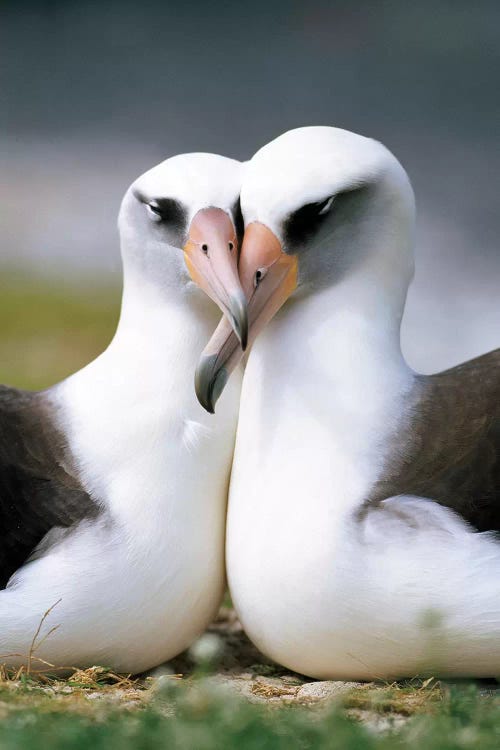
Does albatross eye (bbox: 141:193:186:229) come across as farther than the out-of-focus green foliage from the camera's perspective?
No

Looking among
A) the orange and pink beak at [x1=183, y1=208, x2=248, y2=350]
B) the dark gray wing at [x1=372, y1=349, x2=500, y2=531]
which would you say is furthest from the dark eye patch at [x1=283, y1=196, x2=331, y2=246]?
the dark gray wing at [x1=372, y1=349, x2=500, y2=531]

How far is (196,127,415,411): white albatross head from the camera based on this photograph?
4.17 m

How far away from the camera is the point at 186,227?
4.36 m

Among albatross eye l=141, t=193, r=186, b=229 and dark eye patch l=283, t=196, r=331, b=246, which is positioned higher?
albatross eye l=141, t=193, r=186, b=229

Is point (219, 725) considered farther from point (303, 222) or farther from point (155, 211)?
point (155, 211)

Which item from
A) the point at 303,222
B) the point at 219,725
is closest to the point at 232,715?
the point at 219,725

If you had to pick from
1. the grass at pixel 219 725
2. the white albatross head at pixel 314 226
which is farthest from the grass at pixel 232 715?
the white albatross head at pixel 314 226

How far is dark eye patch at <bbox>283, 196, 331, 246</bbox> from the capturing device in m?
4.21

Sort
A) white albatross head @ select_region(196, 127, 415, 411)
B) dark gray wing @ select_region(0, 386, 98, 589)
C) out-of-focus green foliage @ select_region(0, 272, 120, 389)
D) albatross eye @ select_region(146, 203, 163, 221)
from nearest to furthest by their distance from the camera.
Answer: white albatross head @ select_region(196, 127, 415, 411) → dark gray wing @ select_region(0, 386, 98, 589) → albatross eye @ select_region(146, 203, 163, 221) → out-of-focus green foliage @ select_region(0, 272, 120, 389)

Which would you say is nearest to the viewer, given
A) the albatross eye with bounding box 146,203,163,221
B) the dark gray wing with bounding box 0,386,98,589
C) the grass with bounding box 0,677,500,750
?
the grass with bounding box 0,677,500,750

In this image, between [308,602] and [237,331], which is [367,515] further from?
[237,331]

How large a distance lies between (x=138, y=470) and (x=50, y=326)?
11.7 m

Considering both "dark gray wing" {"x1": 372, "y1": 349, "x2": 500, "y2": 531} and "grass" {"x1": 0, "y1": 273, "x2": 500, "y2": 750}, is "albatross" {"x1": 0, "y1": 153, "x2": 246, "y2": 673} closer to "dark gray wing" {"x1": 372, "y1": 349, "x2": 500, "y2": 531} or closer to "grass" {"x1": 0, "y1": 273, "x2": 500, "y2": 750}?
"grass" {"x1": 0, "y1": 273, "x2": 500, "y2": 750}

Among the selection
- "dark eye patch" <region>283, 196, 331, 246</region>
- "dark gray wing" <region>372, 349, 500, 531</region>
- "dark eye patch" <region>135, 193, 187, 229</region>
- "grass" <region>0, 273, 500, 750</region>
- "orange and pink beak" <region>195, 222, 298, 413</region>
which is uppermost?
"dark eye patch" <region>135, 193, 187, 229</region>
